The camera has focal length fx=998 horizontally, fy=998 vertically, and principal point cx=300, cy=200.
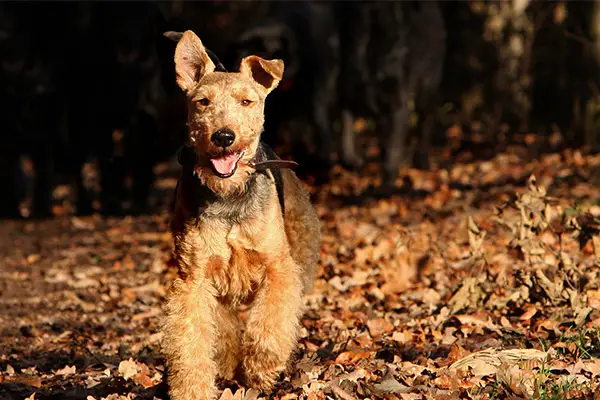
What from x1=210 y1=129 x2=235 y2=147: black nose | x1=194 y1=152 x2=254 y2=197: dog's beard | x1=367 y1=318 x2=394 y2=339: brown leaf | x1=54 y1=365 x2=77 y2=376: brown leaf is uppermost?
x1=210 y1=129 x2=235 y2=147: black nose

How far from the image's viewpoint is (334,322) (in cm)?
658

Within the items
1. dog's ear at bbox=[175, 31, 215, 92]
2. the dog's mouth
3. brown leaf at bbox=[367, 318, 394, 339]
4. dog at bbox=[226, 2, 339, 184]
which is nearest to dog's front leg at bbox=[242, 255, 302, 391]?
the dog's mouth

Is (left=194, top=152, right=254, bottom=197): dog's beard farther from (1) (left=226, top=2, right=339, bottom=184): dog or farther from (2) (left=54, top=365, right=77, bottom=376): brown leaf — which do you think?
(1) (left=226, top=2, right=339, bottom=184): dog

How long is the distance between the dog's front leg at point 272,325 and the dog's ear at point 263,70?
884mm

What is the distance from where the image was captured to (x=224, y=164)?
456 centimetres

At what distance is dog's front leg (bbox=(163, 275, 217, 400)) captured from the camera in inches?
186

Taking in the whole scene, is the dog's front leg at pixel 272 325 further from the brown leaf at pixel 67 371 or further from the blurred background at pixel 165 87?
the blurred background at pixel 165 87

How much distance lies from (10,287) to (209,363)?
4593 millimetres

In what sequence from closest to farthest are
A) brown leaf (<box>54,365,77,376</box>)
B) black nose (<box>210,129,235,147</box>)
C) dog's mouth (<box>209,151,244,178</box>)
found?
black nose (<box>210,129,235,147</box>) → dog's mouth (<box>209,151,244,178</box>) → brown leaf (<box>54,365,77,376</box>)

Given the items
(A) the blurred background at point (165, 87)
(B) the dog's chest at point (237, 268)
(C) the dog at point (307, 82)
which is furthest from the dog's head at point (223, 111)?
(C) the dog at point (307, 82)

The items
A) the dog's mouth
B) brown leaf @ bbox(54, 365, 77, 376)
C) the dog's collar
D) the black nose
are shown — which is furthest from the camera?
brown leaf @ bbox(54, 365, 77, 376)

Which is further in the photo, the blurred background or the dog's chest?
the blurred background

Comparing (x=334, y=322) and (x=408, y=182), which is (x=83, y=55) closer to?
(x=408, y=182)

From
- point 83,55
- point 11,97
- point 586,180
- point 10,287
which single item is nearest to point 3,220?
point 11,97
